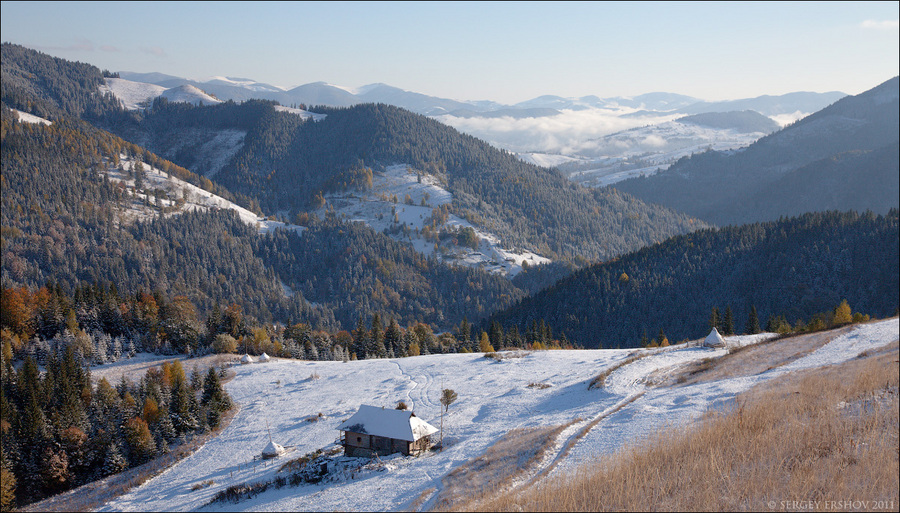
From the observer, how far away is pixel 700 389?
3678 centimetres

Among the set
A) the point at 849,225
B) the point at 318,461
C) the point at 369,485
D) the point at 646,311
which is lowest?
the point at 646,311

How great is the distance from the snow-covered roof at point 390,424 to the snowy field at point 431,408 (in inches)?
79.4

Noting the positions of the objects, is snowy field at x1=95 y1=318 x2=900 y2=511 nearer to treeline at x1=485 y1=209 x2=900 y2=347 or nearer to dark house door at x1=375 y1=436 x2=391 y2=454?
dark house door at x1=375 y1=436 x2=391 y2=454

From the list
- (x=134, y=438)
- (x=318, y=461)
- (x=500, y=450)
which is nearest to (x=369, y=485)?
(x=500, y=450)

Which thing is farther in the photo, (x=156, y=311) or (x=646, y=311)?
(x=646, y=311)

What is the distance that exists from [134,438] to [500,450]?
45031mm

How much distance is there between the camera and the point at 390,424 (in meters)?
40.7

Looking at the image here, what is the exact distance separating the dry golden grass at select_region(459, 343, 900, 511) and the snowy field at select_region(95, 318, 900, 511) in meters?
7.34

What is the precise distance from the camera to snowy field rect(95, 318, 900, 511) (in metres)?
28.7

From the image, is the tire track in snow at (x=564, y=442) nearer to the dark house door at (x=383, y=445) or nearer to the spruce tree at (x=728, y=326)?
the dark house door at (x=383, y=445)

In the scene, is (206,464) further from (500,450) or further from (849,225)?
(849,225)

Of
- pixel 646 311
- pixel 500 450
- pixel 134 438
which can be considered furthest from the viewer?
pixel 646 311

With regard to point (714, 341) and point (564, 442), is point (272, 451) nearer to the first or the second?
point (564, 442)

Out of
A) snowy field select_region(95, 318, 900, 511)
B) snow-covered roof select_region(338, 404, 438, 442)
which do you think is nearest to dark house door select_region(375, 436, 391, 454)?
snow-covered roof select_region(338, 404, 438, 442)
